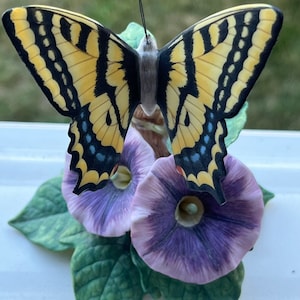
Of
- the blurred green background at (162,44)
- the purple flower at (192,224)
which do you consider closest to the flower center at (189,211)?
the purple flower at (192,224)

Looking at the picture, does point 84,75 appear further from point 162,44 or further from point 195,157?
point 162,44

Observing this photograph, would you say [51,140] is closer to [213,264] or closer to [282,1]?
[213,264]

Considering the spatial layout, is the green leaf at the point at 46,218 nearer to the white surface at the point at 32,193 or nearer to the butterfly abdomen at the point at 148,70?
the white surface at the point at 32,193

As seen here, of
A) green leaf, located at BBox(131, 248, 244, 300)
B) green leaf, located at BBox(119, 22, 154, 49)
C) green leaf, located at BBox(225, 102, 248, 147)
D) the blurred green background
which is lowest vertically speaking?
the blurred green background

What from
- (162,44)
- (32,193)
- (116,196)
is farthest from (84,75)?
(162,44)

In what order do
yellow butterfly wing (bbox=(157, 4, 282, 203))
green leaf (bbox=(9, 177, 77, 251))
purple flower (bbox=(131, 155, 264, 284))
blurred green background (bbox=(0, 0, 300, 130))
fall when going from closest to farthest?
yellow butterfly wing (bbox=(157, 4, 282, 203)) → purple flower (bbox=(131, 155, 264, 284)) → green leaf (bbox=(9, 177, 77, 251)) → blurred green background (bbox=(0, 0, 300, 130))

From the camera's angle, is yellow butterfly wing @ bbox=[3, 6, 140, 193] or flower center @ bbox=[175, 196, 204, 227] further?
flower center @ bbox=[175, 196, 204, 227]

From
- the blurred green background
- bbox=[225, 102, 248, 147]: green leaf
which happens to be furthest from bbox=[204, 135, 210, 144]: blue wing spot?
the blurred green background

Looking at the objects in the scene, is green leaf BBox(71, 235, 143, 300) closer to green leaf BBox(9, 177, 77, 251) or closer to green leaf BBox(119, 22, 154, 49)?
green leaf BBox(9, 177, 77, 251)
